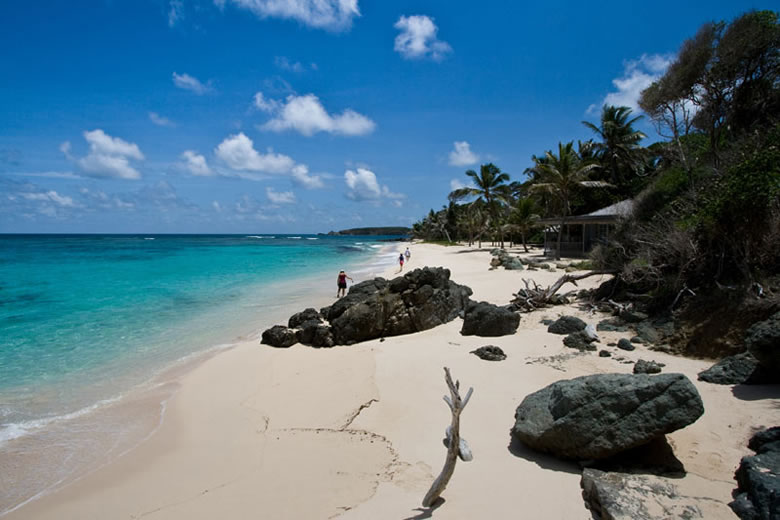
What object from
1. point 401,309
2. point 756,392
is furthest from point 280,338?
point 756,392

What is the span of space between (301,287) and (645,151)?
3030 centimetres

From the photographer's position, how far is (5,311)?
15.2 m

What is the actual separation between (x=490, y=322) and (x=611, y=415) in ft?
16.8

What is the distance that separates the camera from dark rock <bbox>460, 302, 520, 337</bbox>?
8.88m

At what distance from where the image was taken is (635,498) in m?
3.19

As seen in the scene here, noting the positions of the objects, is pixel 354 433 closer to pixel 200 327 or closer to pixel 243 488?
pixel 243 488

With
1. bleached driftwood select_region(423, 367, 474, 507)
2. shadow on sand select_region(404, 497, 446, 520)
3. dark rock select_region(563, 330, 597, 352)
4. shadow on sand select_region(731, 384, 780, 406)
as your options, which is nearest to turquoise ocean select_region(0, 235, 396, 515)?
shadow on sand select_region(404, 497, 446, 520)

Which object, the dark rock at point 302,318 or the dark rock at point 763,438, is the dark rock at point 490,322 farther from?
the dark rock at point 763,438

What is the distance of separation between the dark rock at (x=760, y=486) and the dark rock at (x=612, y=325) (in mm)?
5109

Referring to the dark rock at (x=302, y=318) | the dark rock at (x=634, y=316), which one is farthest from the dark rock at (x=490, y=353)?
the dark rock at (x=302, y=318)

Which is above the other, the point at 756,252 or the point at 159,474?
the point at 756,252

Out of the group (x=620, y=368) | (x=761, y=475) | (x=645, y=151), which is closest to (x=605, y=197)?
(x=645, y=151)

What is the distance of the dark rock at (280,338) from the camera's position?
9.43 m

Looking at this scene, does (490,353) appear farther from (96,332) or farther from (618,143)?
(618,143)
